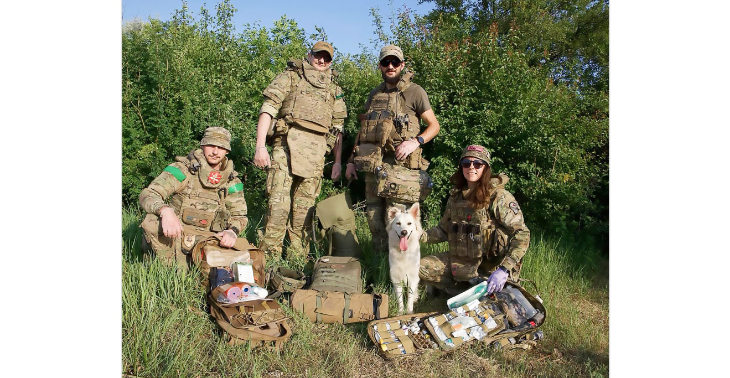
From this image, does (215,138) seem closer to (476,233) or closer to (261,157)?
(261,157)

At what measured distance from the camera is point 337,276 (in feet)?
15.2

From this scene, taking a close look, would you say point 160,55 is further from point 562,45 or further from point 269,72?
point 562,45

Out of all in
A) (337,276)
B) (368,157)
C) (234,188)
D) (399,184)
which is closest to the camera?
(337,276)

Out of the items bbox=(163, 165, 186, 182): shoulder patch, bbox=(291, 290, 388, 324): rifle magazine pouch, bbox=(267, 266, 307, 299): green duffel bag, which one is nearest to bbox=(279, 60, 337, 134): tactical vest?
bbox=(163, 165, 186, 182): shoulder patch

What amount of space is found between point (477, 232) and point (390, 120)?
1570 millimetres

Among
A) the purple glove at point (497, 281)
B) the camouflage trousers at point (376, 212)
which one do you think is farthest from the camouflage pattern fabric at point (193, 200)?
the purple glove at point (497, 281)

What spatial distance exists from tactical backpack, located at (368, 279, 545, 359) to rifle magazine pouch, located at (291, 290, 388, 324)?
0.27 m

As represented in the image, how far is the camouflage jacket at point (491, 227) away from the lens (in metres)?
4.36

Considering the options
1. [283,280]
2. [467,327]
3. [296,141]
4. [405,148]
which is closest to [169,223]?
[283,280]

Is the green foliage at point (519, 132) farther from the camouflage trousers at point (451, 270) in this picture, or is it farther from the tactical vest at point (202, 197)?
the tactical vest at point (202, 197)

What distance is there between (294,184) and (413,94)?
5.77 ft

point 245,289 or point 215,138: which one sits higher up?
point 215,138

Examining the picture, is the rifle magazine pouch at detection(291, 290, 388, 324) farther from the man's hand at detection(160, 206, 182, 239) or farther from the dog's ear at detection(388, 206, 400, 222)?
the man's hand at detection(160, 206, 182, 239)

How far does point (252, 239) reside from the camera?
6.12m
